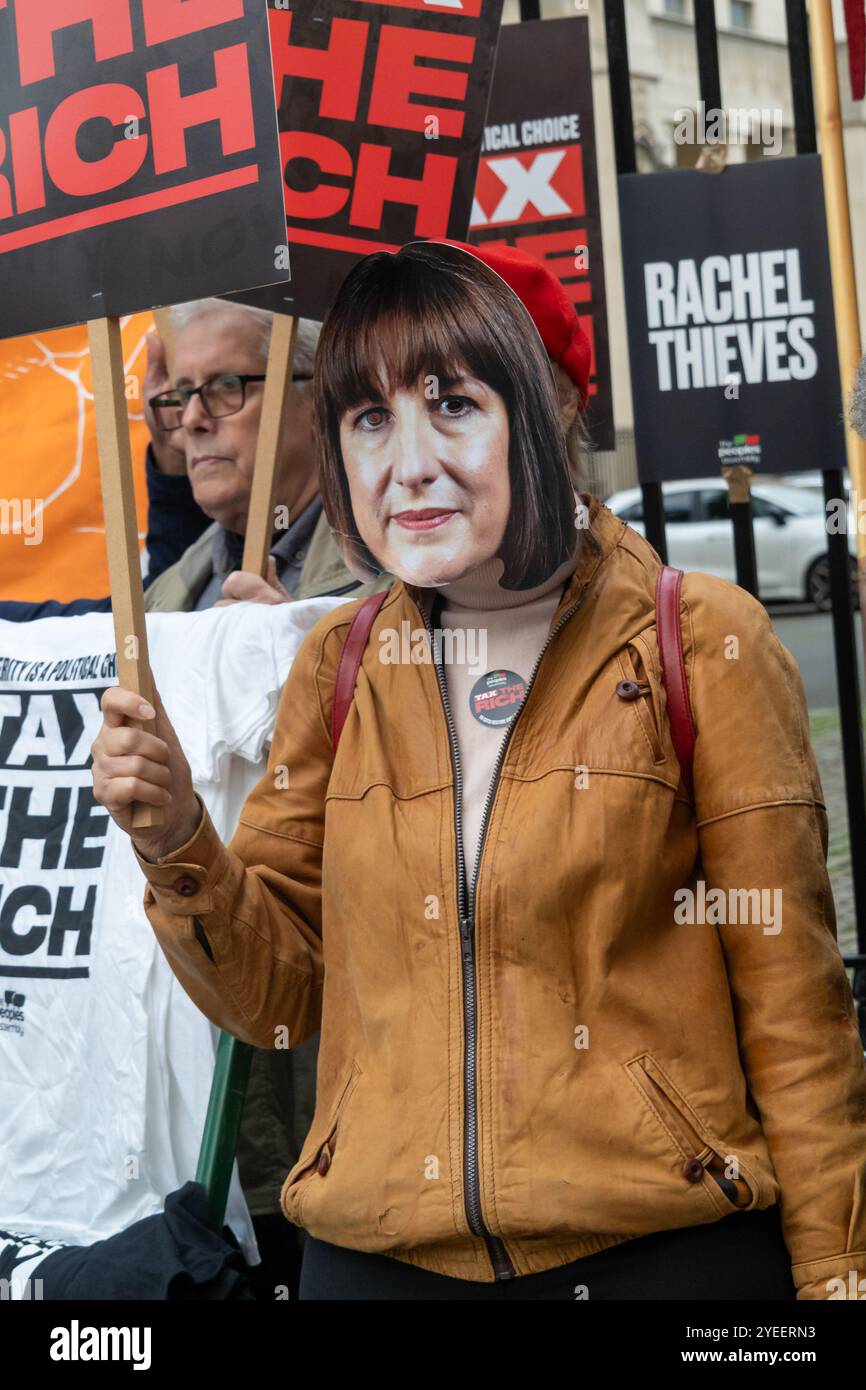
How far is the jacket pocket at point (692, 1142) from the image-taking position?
Answer: 1828 mm

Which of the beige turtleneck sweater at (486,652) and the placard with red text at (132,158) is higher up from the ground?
the placard with red text at (132,158)

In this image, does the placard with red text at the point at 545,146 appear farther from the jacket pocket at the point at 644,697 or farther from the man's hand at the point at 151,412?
the jacket pocket at the point at 644,697

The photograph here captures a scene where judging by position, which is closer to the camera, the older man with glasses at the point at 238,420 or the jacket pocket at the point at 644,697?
the jacket pocket at the point at 644,697

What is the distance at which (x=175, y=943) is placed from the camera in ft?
6.97

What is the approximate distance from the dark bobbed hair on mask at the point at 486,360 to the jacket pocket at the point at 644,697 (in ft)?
0.48

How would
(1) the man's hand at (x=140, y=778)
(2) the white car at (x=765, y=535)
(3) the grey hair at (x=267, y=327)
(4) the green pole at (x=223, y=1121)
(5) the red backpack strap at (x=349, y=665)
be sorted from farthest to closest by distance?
(2) the white car at (x=765, y=535) < (3) the grey hair at (x=267, y=327) < (4) the green pole at (x=223, y=1121) < (5) the red backpack strap at (x=349, y=665) < (1) the man's hand at (x=140, y=778)

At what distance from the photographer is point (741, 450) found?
4.08 m

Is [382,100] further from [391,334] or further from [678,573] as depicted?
[678,573]

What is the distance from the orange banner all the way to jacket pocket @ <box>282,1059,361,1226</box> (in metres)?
2.02
